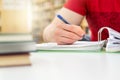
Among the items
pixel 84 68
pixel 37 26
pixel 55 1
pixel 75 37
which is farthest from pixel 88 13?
pixel 37 26

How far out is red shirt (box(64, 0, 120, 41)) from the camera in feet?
4.21

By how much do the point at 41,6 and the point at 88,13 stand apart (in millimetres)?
4742

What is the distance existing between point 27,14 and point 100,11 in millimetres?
4994

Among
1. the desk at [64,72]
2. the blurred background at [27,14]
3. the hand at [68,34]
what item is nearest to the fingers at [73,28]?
the hand at [68,34]

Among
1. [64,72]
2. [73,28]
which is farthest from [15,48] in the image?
[73,28]

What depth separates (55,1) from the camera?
17.9 feet

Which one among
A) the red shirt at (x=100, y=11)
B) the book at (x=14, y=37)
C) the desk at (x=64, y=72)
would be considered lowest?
the desk at (x=64, y=72)

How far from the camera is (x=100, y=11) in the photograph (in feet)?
4.29

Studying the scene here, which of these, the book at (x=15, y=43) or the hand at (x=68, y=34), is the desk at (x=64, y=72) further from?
the hand at (x=68, y=34)

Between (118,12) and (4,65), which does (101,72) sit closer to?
(4,65)

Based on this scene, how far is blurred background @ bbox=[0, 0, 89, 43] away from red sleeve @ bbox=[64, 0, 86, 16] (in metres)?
4.13

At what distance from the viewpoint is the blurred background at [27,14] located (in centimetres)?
556

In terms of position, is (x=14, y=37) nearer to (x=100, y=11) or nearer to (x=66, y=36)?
(x=66, y=36)

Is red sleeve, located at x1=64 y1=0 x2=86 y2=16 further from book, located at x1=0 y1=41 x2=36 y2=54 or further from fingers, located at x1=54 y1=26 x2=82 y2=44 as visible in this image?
book, located at x1=0 y1=41 x2=36 y2=54
